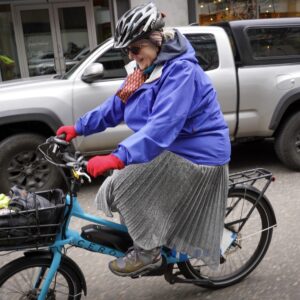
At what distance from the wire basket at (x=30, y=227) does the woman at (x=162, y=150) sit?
36 centimetres

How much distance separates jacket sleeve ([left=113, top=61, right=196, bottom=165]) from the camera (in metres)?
2.14

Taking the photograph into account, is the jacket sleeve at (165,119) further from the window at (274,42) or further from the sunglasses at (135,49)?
the window at (274,42)

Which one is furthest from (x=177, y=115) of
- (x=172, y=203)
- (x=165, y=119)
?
(x=172, y=203)

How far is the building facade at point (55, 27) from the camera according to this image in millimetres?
10844

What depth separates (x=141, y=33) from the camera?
2.30 meters

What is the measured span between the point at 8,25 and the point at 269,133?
7.67 metres

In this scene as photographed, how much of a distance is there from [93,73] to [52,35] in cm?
673

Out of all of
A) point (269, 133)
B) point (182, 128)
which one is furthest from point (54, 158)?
point (269, 133)

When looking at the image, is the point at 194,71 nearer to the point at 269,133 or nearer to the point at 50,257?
the point at 50,257

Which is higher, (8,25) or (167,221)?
(8,25)

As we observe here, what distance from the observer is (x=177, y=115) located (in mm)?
2234

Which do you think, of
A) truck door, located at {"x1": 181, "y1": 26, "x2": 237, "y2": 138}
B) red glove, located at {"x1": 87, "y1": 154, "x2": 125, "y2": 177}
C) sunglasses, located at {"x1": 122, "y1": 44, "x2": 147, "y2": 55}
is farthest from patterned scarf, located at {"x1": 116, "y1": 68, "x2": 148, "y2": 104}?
truck door, located at {"x1": 181, "y1": 26, "x2": 237, "y2": 138}

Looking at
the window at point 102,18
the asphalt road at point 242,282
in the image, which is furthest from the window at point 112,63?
the window at point 102,18

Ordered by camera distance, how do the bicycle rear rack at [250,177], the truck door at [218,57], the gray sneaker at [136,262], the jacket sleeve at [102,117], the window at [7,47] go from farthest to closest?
1. the window at [7,47]
2. the truck door at [218,57]
3. the bicycle rear rack at [250,177]
4. the jacket sleeve at [102,117]
5. the gray sneaker at [136,262]
